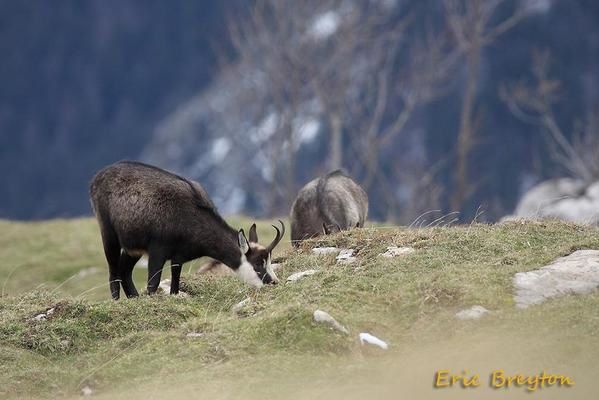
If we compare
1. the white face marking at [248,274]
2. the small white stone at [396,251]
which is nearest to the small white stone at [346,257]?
the small white stone at [396,251]

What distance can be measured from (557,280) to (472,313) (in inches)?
44.4

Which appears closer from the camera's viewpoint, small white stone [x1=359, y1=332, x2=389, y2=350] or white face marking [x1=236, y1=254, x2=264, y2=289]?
small white stone [x1=359, y1=332, x2=389, y2=350]

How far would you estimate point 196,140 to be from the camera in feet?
199

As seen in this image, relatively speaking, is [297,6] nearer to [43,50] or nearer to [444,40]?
[444,40]

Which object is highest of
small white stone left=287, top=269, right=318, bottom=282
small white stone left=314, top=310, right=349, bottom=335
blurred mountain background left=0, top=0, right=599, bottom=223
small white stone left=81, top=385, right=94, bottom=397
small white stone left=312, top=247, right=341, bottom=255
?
blurred mountain background left=0, top=0, right=599, bottom=223

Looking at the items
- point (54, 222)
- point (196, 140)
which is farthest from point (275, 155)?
point (54, 222)

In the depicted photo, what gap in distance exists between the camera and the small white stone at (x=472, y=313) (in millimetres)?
9172

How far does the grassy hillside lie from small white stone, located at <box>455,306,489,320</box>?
9 cm

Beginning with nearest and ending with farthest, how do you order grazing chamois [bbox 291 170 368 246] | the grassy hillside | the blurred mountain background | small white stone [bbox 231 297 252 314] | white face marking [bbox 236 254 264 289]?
the grassy hillside, small white stone [bbox 231 297 252 314], white face marking [bbox 236 254 264 289], grazing chamois [bbox 291 170 368 246], the blurred mountain background

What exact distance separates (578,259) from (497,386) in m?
3.13

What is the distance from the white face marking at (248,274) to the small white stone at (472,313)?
3.12 metres

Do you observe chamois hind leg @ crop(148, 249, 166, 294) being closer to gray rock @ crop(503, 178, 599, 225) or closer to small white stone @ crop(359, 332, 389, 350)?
small white stone @ crop(359, 332, 389, 350)

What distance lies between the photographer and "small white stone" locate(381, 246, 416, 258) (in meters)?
11.6

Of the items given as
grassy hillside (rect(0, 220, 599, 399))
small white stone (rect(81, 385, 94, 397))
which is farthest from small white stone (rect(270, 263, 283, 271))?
small white stone (rect(81, 385, 94, 397))
